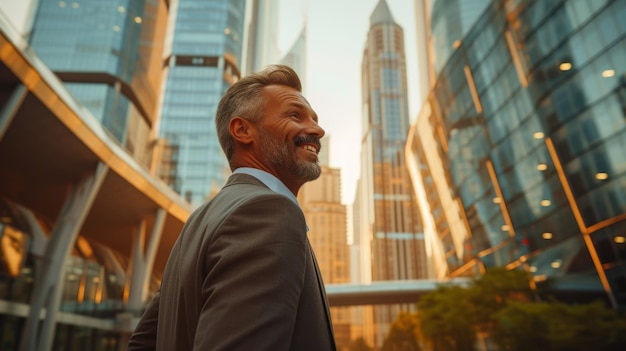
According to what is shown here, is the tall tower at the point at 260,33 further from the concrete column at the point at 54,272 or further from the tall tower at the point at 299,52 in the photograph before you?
the concrete column at the point at 54,272

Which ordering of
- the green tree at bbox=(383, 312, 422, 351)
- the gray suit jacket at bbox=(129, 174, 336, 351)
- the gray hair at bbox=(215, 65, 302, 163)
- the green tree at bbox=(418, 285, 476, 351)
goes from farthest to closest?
the green tree at bbox=(383, 312, 422, 351)
the green tree at bbox=(418, 285, 476, 351)
the gray hair at bbox=(215, 65, 302, 163)
the gray suit jacket at bbox=(129, 174, 336, 351)

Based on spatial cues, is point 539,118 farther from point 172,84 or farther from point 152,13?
point 172,84

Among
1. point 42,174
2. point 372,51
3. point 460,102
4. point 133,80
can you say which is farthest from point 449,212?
point 372,51

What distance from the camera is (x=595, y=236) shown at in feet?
72.3

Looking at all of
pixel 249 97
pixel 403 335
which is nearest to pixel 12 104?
pixel 249 97

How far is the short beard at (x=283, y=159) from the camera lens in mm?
1620

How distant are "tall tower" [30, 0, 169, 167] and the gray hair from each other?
69058 millimetres

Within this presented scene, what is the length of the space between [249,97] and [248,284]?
93 cm

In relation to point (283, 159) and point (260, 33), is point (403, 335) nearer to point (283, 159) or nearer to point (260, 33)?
point (283, 159)

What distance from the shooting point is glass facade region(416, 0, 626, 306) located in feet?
66.3

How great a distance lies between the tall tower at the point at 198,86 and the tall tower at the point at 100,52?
14.1m

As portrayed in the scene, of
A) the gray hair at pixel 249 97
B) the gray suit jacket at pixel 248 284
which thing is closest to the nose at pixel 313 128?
the gray hair at pixel 249 97

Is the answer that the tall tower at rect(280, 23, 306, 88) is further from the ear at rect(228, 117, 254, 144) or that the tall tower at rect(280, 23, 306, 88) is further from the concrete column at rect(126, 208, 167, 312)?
the ear at rect(228, 117, 254, 144)

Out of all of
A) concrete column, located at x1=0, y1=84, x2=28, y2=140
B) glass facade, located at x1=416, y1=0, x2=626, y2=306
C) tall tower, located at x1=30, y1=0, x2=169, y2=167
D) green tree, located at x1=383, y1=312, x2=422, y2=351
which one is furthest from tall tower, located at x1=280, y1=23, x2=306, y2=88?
concrete column, located at x1=0, y1=84, x2=28, y2=140
